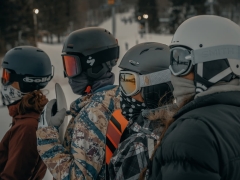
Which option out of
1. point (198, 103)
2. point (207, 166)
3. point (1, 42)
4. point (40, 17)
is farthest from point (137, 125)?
point (40, 17)

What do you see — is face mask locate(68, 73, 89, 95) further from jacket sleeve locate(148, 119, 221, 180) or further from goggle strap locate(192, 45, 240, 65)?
jacket sleeve locate(148, 119, 221, 180)

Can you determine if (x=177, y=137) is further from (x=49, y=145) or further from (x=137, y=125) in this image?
(x=49, y=145)

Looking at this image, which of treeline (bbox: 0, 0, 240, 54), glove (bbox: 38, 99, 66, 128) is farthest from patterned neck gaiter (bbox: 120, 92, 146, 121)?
treeline (bbox: 0, 0, 240, 54)

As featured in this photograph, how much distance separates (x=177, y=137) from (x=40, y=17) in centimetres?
6389

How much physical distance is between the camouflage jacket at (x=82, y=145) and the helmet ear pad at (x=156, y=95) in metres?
0.24

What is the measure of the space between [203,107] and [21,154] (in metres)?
1.81

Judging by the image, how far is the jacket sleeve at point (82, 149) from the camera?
2473mm

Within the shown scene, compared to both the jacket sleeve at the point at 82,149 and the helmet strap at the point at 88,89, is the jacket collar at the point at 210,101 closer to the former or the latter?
the jacket sleeve at the point at 82,149

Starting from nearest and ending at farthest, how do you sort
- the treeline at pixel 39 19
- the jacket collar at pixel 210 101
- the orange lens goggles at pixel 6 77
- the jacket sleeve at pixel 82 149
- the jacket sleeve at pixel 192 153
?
the jacket sleeve at pixel 192 153 → the jacket collar at pixel 210 101 → the jacket sleeve at pixel 82 149 → the orange lens goggles at pixel 6 77 → the treeline at pixel 39 19

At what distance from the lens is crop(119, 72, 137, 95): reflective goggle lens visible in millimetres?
2568

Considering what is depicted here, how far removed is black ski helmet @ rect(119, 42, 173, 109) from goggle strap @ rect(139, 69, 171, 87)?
0.07ft

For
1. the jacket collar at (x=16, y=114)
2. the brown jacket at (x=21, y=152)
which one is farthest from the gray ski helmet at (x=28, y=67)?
the brown jacket at (x=21, y=152)

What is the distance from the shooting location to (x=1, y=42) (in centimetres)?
3856

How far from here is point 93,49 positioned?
311cm
